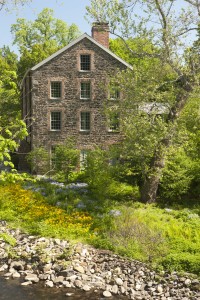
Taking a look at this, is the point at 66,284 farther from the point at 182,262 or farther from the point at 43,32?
the point at 43,32

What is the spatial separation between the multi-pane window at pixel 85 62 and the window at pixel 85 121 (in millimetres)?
3690

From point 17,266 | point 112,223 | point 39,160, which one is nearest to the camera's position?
point 17,266

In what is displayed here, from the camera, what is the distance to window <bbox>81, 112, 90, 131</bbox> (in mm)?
32375

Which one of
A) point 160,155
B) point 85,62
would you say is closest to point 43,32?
point 85,62

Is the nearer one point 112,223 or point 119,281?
point 119,281

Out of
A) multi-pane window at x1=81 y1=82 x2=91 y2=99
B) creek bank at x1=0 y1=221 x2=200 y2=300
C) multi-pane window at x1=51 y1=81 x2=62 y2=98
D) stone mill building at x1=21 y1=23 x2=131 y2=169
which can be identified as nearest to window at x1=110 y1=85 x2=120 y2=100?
stone mill building at x1=21 y1=23 x2=131 y2=169

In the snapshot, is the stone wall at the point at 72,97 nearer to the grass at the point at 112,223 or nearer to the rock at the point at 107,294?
the grass at the point at 112,223

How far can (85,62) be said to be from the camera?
104 ft

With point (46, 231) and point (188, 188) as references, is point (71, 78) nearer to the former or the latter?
point (188, 188)

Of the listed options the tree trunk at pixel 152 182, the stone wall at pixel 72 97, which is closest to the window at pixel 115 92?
the stone wall at pixel 72 97

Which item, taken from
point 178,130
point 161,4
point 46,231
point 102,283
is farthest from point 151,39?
point 102,283

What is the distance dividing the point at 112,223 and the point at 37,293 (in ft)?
19.7

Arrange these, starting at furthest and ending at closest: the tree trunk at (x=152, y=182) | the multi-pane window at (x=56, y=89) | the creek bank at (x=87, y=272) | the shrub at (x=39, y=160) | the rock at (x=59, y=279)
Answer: the multi-pane window at (x=56, y=89) → the shrub at (x=39, y=160) → the tree trunk at (x=152, y=182) → the rock at (x=59, y=279) → the creek bank at (x=87, y=272)

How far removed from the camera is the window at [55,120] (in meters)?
32.1
